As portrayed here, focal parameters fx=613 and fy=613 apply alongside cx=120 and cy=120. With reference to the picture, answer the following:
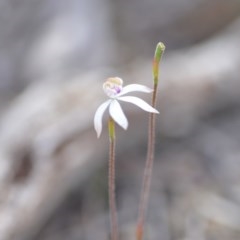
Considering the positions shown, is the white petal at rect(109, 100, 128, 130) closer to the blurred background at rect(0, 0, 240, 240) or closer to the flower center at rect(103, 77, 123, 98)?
the flower center at rect(103, 77, 123, 98)

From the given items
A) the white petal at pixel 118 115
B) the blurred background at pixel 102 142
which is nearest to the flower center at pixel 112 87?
the white petal at pixel 118 115

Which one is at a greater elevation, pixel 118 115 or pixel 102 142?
pixel 102 142

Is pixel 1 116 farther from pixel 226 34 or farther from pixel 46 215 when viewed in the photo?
pixel 226 34

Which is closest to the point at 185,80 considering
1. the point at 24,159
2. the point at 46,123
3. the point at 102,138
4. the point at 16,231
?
the point at 102,138

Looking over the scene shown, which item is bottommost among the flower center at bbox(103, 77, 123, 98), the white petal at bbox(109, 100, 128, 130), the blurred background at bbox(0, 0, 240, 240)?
the white petal at bbox(109, 100, 128, 130)

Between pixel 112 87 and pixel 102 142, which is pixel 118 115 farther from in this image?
pixel 102 142

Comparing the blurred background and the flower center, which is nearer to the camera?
the flower center

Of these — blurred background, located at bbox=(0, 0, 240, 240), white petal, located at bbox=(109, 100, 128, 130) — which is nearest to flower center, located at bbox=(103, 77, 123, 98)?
white petal, located at bbox=(109, 100, 128, 130)

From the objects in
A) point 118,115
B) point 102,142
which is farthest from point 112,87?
point 102,142

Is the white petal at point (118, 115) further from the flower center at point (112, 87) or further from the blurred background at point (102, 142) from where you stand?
the blurred background at point (102, 142)
